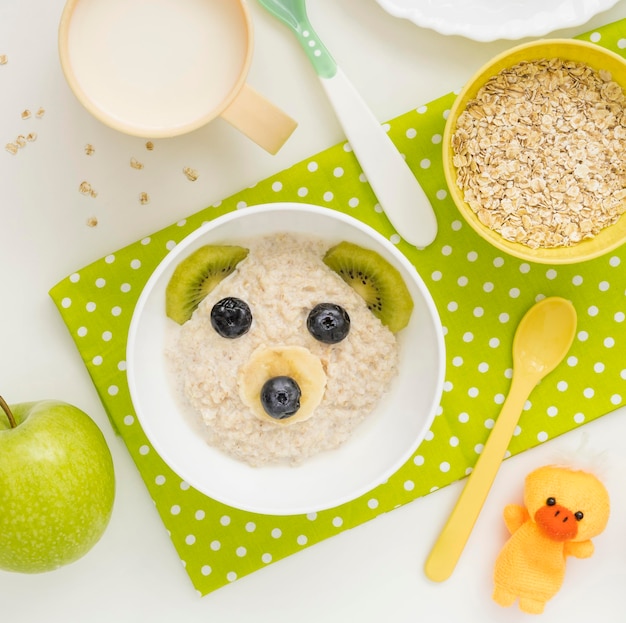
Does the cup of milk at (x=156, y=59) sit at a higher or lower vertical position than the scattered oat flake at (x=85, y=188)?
higher

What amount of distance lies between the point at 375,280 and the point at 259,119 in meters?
0.25

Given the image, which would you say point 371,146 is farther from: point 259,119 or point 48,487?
point 48,487

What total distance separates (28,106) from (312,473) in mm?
626

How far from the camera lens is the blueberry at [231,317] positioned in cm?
91

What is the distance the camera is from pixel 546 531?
104 cm

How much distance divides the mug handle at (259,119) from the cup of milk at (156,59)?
1cm

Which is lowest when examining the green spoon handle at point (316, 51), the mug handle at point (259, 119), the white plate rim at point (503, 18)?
the mug handle at point (259, 119)

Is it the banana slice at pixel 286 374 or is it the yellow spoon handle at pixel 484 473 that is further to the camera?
the yellow spoon handle at pixel 484 473

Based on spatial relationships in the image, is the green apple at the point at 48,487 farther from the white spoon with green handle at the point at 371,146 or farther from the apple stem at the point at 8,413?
the white spoon with green handle at the point at 371,146

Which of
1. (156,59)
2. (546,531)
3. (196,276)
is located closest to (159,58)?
(156,59)

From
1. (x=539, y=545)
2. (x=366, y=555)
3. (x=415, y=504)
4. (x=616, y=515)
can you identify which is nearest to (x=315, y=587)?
(x=366, y=555)

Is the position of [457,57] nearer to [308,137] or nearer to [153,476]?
[308,137]

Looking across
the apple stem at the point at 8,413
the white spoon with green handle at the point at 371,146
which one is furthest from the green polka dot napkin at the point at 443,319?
the apple stem at the point at 8,413

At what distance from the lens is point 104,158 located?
3.52ft
